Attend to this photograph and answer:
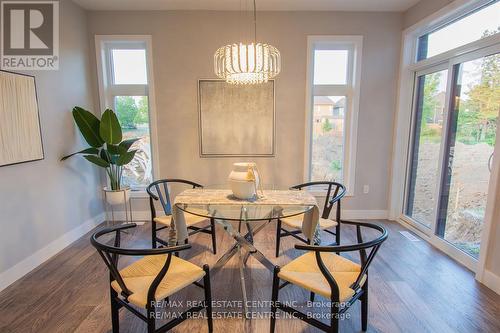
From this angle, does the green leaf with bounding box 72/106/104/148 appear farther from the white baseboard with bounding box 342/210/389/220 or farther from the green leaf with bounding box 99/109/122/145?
the white baseboard with bounding box 342/210/389/220

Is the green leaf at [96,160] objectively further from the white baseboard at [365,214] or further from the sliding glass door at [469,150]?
the sliding glass door at [469,150]

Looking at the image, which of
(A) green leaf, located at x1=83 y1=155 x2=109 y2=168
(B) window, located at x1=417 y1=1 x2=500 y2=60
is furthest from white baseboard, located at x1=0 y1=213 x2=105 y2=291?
(B) window, located at x1=417 y1=1 x2=500 y2=60

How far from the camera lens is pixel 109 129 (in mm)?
2883

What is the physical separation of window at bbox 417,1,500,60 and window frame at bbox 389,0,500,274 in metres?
0.05

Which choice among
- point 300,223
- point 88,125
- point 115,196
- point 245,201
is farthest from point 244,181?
point 88,125

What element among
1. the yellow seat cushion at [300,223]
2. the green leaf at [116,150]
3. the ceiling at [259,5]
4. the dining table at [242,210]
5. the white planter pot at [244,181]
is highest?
the ceiling at [259,5]

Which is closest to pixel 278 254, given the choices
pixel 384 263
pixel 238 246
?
pixel 238 246

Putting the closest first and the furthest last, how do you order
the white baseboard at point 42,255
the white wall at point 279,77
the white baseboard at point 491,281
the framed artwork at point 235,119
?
the white baseboard at point 491,281 → the white baseboard at point 42,255 → the white wall at point 279,77 → the framed artwork at point 235,119

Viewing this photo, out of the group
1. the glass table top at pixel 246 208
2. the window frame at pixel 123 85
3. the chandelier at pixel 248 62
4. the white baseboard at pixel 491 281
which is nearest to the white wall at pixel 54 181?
the window frame at pixel 123 85

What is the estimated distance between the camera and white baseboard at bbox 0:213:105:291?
222cm

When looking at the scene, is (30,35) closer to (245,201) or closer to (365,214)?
(245,201)

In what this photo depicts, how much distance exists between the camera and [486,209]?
221cm

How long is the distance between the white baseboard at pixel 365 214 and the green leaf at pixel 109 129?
322 centimetres

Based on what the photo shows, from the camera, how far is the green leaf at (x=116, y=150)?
293cm
